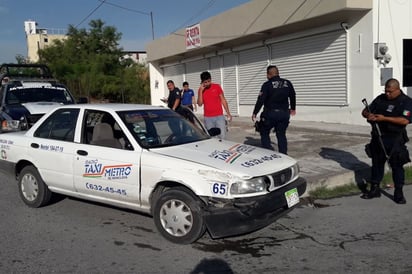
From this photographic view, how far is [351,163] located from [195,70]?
1814cm

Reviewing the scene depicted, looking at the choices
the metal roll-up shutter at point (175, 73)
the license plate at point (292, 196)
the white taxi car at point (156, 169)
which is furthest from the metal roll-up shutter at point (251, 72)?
the license plate at point (292, 196)

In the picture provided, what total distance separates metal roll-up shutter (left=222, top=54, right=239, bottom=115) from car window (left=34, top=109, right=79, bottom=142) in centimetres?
1491

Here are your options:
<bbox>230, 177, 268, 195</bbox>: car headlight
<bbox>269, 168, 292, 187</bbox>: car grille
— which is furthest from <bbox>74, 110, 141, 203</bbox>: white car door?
<bbox>269, 168, 292, 187</bbox>: car grille

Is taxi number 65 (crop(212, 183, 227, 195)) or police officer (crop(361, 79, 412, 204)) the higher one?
police officer (crop(361, 79, 412, 204))

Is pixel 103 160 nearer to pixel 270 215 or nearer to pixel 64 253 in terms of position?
pixel 64 253

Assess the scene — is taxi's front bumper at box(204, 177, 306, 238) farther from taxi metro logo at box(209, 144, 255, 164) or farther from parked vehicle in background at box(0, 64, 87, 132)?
parked vehicle in background at box(0, 64, 87, 132)

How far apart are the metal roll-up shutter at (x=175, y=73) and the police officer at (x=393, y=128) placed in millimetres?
21920

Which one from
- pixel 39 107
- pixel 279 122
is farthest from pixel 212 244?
pixel 39 107

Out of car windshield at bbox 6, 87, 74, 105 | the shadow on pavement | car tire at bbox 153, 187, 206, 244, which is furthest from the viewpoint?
car windshield at bbox 6, 87, 74, 105

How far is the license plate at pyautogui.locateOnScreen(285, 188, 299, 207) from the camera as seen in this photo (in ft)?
15.3

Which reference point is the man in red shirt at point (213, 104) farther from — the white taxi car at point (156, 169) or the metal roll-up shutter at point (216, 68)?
the metal roll-up shutter at point (216, 68)

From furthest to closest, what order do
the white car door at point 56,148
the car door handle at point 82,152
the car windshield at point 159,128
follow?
the white car door at point 56,148
the car door handle at point 82,152
the car windshield at point 159,128

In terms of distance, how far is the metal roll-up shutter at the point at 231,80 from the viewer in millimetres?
20469

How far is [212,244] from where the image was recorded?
178 inches
